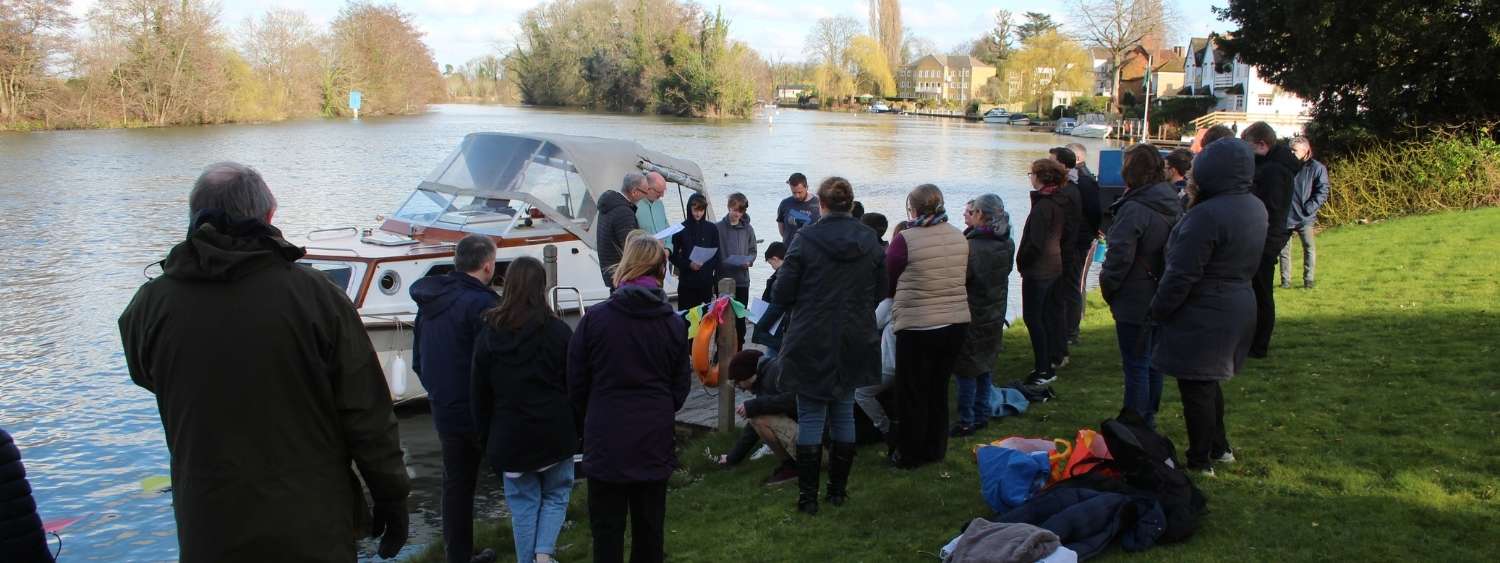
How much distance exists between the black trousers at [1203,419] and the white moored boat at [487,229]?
250 inches

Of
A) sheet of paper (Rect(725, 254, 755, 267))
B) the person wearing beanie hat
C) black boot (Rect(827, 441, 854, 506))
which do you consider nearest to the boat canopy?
sheet of paper (Rect(725, 254, 755, 267))

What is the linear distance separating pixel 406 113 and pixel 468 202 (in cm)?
8126

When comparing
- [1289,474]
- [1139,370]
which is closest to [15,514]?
[1139,370]

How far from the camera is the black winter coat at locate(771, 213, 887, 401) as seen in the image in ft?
17.6

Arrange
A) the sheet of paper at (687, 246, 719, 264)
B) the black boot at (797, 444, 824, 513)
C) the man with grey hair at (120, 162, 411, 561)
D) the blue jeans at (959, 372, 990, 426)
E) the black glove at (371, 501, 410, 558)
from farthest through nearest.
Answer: the sheet of paper at (687, 246, 719, 264)
the blue jeans at (959, 372, 990, 426)
the black boot at (797, 444, 824, 513)
the black glove at (371, 501, 410, 558)
the man with grey hair at (120, 162, 411, 561)

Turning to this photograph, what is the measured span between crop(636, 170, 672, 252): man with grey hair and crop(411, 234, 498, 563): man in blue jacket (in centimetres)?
474

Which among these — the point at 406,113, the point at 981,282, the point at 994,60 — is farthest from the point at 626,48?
the point at 981,282

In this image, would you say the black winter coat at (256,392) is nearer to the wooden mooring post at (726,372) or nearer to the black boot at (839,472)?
the black boot at (839,472)

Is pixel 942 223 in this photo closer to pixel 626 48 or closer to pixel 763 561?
pixel 763 561

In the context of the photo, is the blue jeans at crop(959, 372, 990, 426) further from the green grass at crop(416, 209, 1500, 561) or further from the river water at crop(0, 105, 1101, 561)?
the river water at crop(0, 105, 1101, 561)

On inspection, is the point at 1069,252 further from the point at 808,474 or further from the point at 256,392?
the point at 256,392

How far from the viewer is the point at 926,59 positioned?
502 ft

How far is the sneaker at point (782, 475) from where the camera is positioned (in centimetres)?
645

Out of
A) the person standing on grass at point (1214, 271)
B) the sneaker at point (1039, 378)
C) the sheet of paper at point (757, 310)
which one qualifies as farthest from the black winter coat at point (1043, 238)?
the person standing on grass at point (1214, 271)
